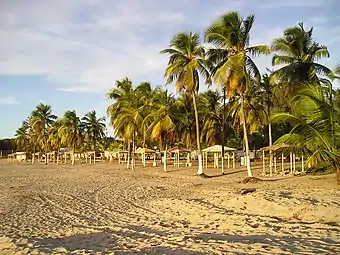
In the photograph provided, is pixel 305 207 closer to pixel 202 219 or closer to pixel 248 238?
pixel 202 219

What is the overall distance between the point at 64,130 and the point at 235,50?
43.6m

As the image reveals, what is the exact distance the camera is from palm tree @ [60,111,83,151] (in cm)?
6247

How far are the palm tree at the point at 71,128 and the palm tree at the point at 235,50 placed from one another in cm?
4276

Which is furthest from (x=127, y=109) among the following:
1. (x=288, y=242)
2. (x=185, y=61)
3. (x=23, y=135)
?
(x=23, y=135)

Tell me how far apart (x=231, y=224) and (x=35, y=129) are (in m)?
68.2

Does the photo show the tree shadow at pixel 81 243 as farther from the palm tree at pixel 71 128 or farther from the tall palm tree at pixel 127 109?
the palm tree at pixel 71 128

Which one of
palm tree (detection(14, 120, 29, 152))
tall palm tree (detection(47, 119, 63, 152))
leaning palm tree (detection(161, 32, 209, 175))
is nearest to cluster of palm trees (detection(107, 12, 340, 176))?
leaning palm tree (detection(161, 32, 209, 175))

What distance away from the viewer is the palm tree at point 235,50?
23094 mm

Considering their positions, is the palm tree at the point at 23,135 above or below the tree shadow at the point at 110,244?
above

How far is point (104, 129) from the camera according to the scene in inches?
2606

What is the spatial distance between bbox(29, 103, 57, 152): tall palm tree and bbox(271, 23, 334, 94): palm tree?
52.3m

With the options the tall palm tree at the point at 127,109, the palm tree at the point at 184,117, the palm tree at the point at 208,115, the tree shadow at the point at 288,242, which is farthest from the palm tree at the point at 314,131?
the tall palm tree at the point at 127,109

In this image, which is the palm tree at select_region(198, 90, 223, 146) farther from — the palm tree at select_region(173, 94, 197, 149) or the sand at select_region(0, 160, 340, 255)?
A: the sand at select_region(0, 160, 340, 255)

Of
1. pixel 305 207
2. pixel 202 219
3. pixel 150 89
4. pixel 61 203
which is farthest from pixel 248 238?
pixel 150 89
